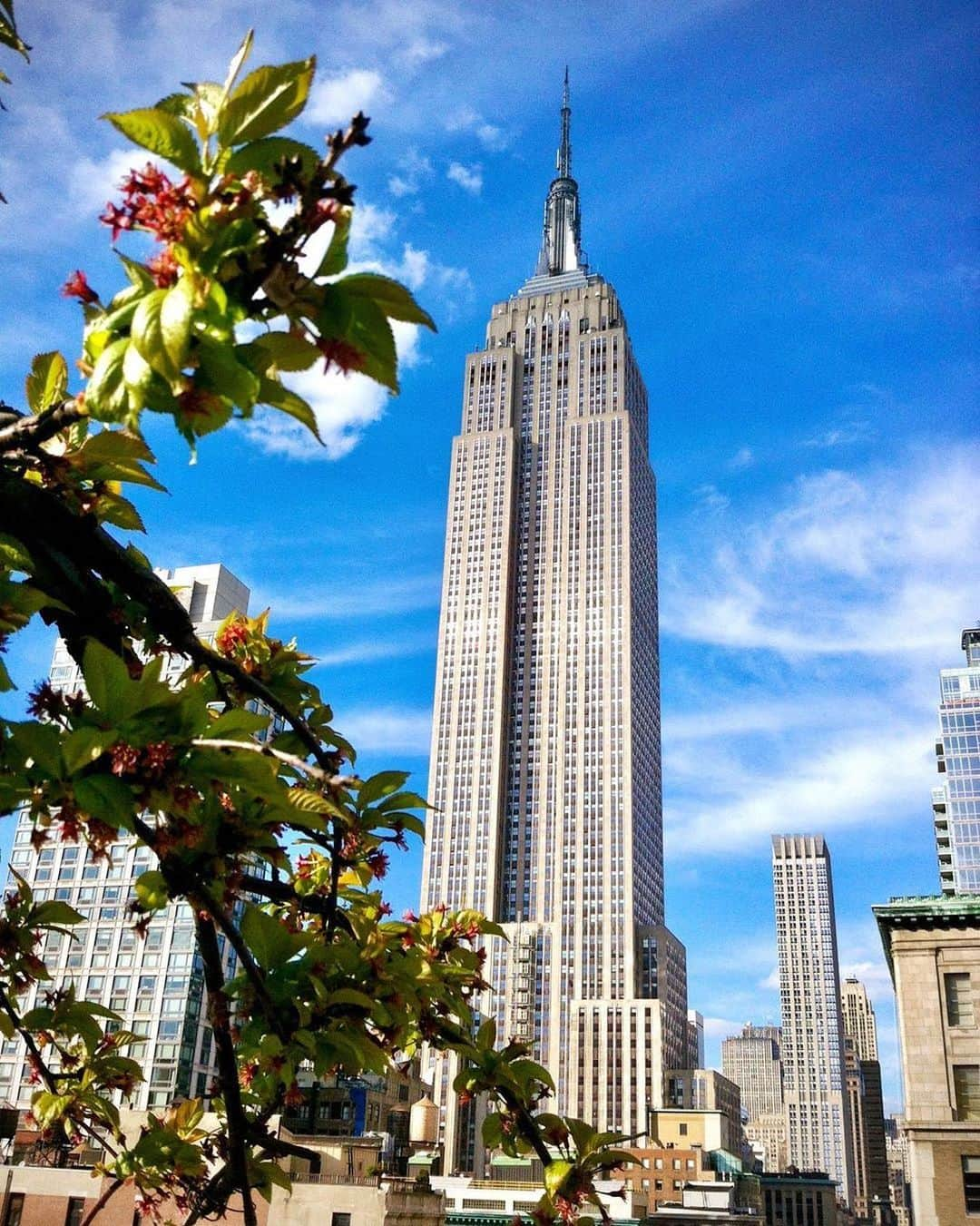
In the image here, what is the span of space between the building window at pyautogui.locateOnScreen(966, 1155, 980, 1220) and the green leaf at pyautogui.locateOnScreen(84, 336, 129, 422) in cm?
4243

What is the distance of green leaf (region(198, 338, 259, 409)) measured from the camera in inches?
93.6

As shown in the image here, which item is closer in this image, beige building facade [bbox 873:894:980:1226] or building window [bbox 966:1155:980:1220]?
building window [bbox 966:1155:980:1220]

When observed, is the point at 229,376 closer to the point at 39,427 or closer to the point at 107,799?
the point at 39,427

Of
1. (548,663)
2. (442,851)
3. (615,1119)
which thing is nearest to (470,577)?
(548,663)

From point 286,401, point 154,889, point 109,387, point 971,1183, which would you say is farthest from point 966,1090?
point 109,387

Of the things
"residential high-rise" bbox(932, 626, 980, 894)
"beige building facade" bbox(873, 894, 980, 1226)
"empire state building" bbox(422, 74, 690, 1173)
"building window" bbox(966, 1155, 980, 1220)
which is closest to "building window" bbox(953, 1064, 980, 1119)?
"beige building facade" bbox(873, 894, 980, 1226)

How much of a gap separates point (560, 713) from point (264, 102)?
16320 cm

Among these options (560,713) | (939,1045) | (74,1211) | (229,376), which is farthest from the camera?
(560,713)

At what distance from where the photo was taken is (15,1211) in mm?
46281

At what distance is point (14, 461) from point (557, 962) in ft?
509

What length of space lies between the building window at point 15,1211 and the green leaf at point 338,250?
54036mm

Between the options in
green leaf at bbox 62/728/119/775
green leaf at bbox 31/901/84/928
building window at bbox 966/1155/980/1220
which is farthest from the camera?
building window at bbox 966/1155/980/1220

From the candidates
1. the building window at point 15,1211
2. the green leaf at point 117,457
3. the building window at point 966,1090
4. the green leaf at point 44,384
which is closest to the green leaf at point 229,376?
the green leaf at point 117,457

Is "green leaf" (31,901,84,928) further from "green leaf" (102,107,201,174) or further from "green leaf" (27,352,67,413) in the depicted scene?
"green leaf" (102,107,201,174)
